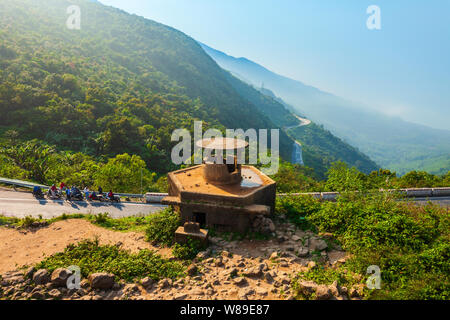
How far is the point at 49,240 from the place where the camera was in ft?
36.7

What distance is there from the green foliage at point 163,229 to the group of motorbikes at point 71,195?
23.8ft

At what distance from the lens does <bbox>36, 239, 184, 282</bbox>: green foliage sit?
28.2 ft

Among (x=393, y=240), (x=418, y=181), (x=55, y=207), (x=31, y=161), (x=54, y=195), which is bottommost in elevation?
(x=55, y=207)

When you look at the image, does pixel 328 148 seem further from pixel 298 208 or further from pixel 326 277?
pixel 326 277

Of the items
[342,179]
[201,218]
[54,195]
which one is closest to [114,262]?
[201,218]

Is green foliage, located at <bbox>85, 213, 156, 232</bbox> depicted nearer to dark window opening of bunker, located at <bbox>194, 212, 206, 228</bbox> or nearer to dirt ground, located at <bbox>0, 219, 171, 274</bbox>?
dirt ground, located at <bbox>0, 219, 171, 274</bbox>

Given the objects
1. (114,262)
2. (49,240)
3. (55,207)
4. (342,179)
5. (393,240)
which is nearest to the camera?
(393,240)

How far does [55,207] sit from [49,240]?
5.23 meters

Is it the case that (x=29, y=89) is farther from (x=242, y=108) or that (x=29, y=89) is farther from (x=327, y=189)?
(x=242, y=108)

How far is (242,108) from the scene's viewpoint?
115 meters

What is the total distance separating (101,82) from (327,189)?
2849 inches

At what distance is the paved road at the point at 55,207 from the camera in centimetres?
1465
